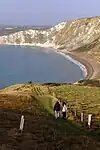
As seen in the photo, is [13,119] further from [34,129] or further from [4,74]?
[4,74]

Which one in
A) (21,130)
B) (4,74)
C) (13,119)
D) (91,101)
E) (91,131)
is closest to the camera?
(21,130)

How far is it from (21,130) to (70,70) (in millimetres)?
155474

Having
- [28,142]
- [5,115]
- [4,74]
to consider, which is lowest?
[28,142]

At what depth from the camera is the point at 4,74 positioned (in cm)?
16138

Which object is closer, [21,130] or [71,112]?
[21,130]

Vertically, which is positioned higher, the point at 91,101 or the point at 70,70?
the point at 70,70

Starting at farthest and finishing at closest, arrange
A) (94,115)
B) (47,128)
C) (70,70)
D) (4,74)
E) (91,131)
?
(70,70)
(4,74)
(94,115)
(91,131)
(47,128)

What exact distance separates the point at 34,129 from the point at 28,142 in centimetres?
323

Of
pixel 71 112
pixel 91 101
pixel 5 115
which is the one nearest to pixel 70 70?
pixel 91 101

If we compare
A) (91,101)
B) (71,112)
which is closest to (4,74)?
(91,101)

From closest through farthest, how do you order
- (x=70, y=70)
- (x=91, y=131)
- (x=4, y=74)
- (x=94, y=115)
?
(x=91, y=131) < (x=94, y=115) < (x=4, y=74) < (x=70, y=70)

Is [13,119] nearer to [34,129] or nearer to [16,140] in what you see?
[34,129]

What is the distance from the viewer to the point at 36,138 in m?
19.1

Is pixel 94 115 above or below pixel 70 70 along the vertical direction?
below
